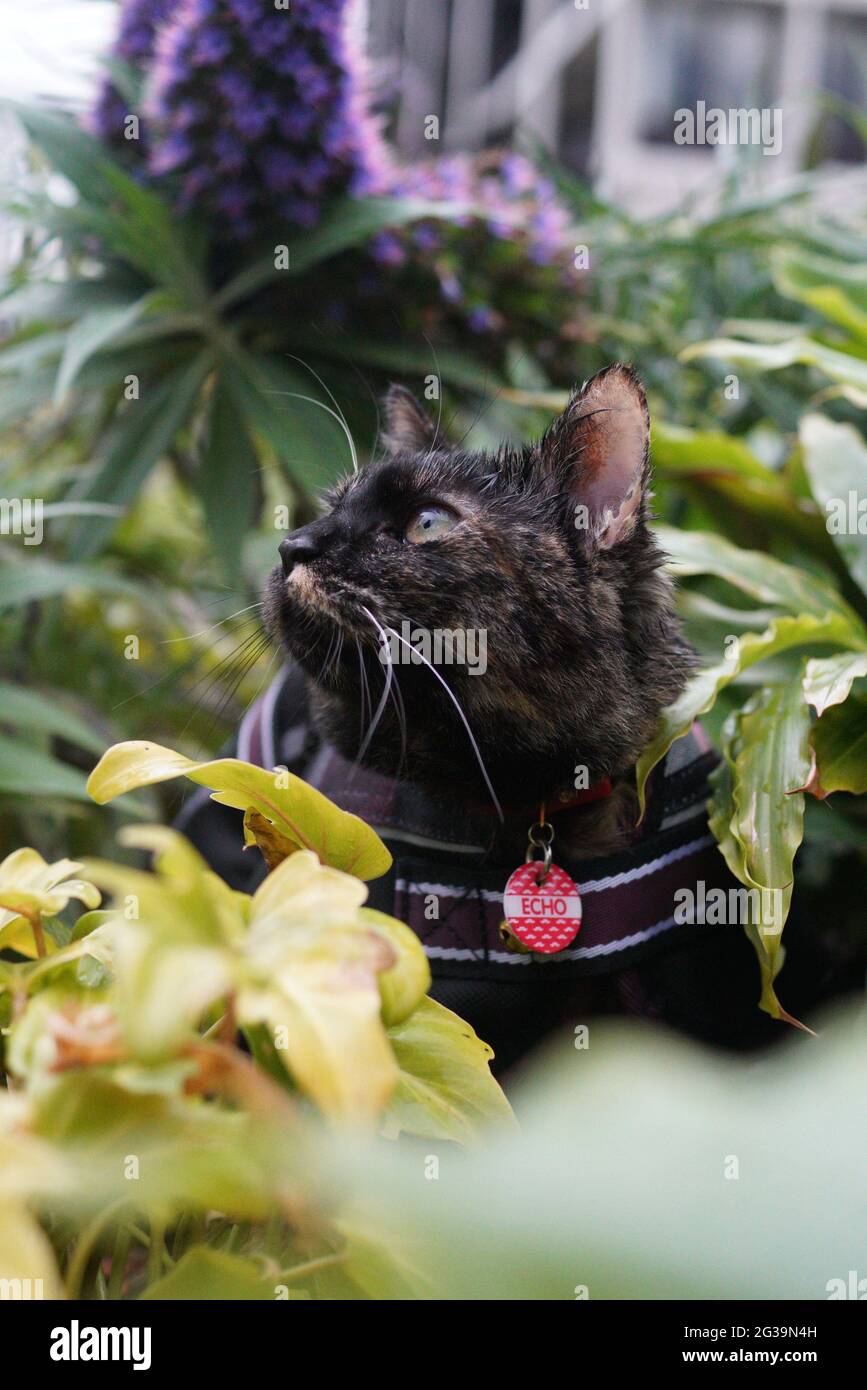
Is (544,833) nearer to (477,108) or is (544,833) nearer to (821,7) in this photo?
(477,108)

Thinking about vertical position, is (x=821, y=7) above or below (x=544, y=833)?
above

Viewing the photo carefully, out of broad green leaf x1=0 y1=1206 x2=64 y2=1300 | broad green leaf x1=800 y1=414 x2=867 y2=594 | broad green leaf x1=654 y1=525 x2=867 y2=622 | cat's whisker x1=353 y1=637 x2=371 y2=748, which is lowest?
broad green leaf x1=0 y1=1206 x2=64 y2=1300

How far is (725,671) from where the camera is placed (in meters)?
0.94

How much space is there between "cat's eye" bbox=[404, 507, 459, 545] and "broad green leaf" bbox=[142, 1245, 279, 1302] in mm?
553

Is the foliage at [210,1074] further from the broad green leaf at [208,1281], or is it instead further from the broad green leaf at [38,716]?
the broad green leaf at [38,716]

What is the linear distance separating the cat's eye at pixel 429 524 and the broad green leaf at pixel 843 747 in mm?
370

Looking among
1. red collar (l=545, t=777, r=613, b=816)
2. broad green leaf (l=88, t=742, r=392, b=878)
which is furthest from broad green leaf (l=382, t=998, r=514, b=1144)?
red collar (l=545, t=777, r=613, b=816)

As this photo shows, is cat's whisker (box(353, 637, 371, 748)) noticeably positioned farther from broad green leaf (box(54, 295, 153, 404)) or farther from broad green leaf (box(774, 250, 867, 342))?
broad green leaf (box(774, 250, 867, 342))

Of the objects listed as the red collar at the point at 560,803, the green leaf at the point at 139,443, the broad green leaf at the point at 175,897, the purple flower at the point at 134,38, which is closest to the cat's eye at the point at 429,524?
Answer: the red collar at the point at 560,803

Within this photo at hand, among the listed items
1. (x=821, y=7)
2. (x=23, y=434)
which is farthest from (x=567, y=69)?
(x=23, y=434)

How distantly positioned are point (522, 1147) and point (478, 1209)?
4 cm

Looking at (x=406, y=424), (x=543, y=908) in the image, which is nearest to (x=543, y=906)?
(x=543, y=908)

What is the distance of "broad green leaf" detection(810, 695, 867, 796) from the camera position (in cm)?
93

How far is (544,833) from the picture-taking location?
937mm
